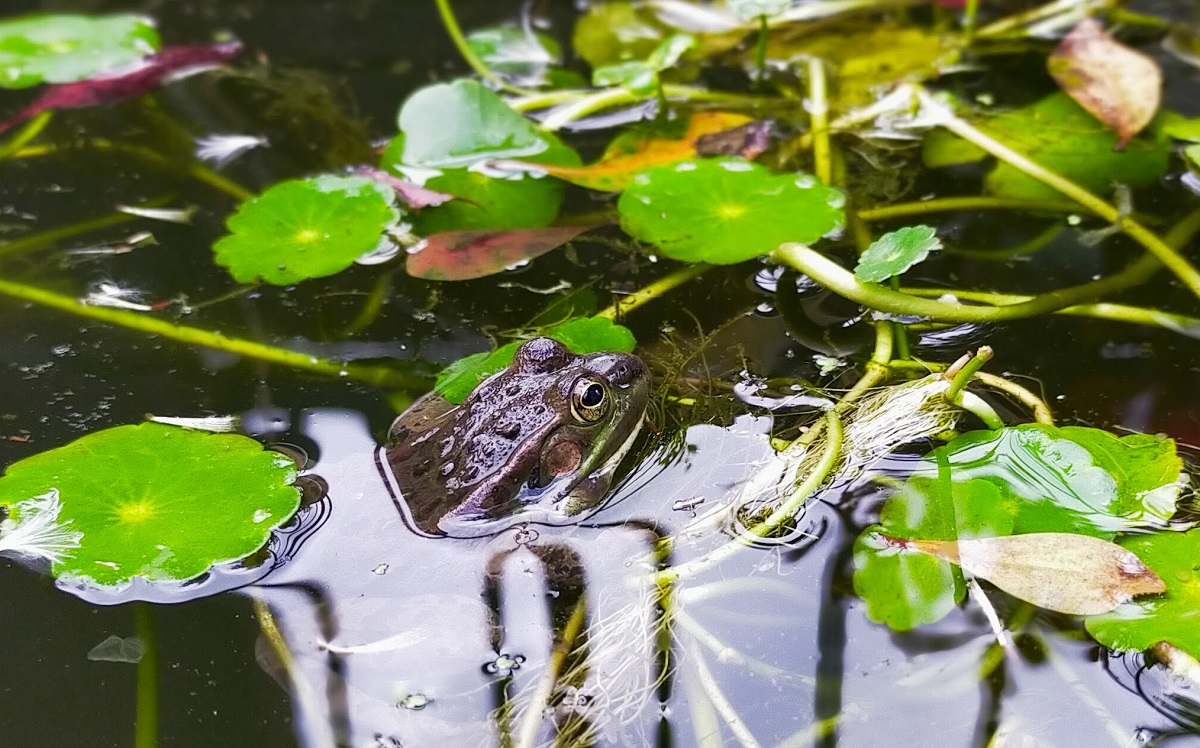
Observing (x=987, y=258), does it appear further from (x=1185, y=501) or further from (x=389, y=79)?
(x=389, y=79)

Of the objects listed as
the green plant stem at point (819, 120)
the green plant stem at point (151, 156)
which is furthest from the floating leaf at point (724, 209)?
the green plant stem at point (151, 156)

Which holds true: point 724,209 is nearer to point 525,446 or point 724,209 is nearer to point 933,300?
point 933,300

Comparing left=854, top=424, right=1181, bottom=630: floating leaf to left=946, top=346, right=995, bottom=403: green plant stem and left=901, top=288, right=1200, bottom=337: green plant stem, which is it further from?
left=901, top=288, right=1200, bottom=337: green plant stem

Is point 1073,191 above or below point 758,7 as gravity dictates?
below

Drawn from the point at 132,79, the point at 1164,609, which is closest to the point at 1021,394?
the point at 1164,609

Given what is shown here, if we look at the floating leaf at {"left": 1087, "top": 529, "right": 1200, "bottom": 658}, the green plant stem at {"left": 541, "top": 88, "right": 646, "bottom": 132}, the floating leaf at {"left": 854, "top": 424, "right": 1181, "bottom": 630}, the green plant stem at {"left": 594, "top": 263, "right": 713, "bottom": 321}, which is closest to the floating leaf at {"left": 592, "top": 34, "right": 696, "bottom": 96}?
the green plant stem at {"left": 541, "top": 88, "right": 646, "bottom": 132}

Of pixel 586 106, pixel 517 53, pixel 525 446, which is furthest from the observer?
pixel 517 53
